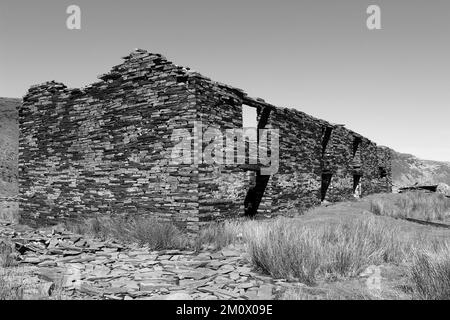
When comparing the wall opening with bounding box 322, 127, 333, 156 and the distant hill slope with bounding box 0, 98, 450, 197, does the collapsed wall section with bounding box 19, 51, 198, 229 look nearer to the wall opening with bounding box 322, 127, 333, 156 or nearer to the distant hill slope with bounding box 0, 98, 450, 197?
the wall opening with bounding box 322, 127, 333, 156

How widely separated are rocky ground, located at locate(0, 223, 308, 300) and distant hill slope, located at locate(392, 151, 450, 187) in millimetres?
49787

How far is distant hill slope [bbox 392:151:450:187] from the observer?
2109 inches

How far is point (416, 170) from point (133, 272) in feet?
197

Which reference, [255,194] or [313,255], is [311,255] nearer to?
[313,255]

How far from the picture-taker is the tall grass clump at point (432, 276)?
14.6ft

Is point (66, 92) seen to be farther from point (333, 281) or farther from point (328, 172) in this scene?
point (328, 172)

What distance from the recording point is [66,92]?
11523mm

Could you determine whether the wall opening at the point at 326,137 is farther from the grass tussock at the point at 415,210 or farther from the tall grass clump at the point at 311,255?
the tall grass clump at the point at 311,255

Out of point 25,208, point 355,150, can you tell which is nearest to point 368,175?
point 355,150

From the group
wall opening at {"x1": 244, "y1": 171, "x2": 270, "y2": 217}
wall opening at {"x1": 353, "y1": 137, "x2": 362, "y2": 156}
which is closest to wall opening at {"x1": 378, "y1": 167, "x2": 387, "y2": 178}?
wall opening at {"x1": 353, "y1": 137, "x2": 362, "y2": 156}

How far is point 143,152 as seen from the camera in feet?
31.9

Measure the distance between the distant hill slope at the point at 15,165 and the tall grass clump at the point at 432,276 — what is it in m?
21.0
